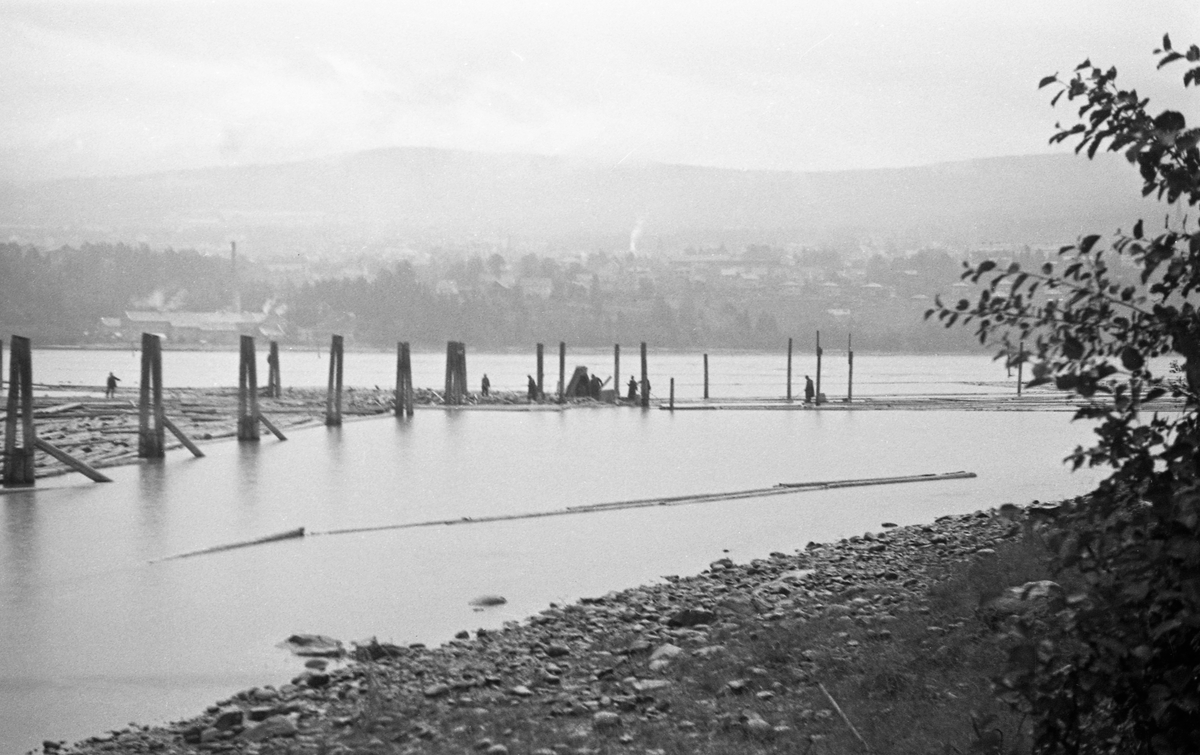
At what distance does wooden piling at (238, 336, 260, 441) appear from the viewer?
28.2 meters

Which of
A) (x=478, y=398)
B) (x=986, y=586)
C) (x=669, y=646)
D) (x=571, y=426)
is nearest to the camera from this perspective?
(x=669, y=646)

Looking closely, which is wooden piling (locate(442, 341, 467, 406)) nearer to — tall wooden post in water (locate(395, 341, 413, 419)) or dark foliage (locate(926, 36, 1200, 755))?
tall wooden post in water (locate(395, 341, 413, 419))

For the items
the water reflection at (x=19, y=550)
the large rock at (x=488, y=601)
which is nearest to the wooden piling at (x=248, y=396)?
the water reflection at (x=19, y=550)

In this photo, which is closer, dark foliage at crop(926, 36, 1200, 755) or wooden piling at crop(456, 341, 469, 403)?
dark foliage at crop(926, 36, 1200, 755)

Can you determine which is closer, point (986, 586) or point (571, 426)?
point (986, 586)

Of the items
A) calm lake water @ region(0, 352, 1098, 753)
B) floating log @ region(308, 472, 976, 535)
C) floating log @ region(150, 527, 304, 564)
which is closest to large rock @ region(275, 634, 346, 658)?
calm lake water @ region(0, 352, 1098, 753)

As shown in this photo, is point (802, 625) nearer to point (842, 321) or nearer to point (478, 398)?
point (478, 398)

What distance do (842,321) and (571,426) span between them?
144 meters

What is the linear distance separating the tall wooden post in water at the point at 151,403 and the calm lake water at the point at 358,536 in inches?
21.2

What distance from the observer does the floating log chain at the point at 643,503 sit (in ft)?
50.2

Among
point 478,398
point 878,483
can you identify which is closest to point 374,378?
point 478,398

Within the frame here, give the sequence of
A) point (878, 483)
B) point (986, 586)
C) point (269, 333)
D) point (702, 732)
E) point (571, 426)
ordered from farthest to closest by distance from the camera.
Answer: point (269, 333), point (571, 426), point (878, 483), point (986, 586), point (702, 732)

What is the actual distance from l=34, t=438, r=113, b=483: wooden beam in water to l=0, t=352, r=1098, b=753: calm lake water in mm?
219

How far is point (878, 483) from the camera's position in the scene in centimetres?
2191
